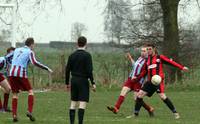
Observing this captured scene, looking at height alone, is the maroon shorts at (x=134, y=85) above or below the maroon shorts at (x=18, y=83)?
below

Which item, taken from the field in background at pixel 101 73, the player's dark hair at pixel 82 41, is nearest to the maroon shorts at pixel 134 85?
the player's dark hair at pixel 82 41

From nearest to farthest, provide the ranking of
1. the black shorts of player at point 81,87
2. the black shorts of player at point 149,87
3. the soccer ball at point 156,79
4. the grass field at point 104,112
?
the black shorts of player at point 81,87, the grass field at point 104,112, the soccer ball at point 156,79, the black shorts of player at point 149,87

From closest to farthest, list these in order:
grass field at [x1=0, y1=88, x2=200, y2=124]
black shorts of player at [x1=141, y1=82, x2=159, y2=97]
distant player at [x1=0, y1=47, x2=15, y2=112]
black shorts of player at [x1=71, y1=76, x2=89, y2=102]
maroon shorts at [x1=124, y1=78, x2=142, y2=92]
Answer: black shorts of player at [x1=71, y1=76, x2=89, y2=102]
grass field at [x1=0, y1=88, x2=200, y2=124]
black shorts of player at [x1=141, y1=82, x2=159, y2=97]
maroon shorts at [x1=124, y1=78, x2=142, y2=92]
distant player at [x1=0, y1=47, x2=15, y2=112]

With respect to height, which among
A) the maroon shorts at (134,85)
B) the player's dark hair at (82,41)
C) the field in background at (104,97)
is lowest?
the field in background at (104,97)

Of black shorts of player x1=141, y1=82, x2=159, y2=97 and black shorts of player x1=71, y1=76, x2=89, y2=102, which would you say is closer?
black shorts of player x1=71, y1=76, x2=89, y2=102

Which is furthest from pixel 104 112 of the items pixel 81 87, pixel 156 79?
pixel 81 87

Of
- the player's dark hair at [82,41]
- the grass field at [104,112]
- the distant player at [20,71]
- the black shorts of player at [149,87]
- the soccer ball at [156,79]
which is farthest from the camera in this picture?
the black shorts of player at [149,87]

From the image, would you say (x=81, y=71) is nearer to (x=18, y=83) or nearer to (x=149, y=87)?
(x=18, y=83)

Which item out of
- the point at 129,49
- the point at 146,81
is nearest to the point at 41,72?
the point at 129,49

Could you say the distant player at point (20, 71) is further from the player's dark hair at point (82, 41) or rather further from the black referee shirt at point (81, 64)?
the player's dark hair at point (82, 41)

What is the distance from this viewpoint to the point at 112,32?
1433 inches

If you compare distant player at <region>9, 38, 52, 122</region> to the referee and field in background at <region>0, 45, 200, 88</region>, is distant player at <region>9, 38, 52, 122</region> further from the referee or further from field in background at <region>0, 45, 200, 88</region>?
field in background at <region>0, 45, 200, 88</region>

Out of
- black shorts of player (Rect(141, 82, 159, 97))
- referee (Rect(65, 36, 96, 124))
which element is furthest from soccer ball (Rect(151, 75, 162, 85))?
referee (Rect(65, 36, 96, 124))

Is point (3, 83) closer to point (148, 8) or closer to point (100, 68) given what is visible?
point (100, 68)
